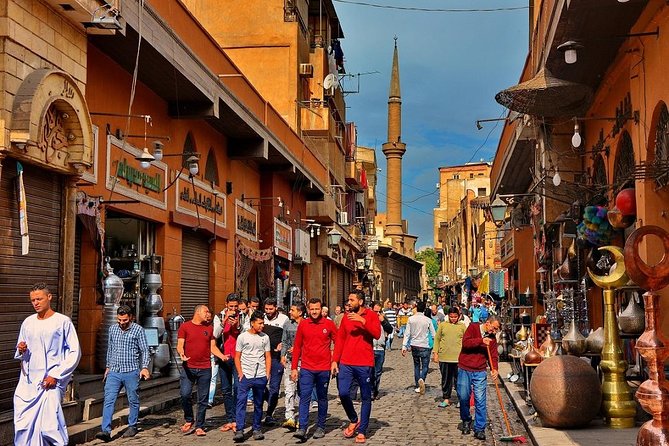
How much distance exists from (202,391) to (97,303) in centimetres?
292

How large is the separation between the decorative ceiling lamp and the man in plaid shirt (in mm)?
6328

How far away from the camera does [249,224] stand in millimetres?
22312

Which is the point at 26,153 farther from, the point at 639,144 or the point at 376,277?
the point at 376,277

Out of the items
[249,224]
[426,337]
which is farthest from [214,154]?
[426,337]

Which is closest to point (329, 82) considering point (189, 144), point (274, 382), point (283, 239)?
point (283, 239)

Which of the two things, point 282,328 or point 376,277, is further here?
point 376,277


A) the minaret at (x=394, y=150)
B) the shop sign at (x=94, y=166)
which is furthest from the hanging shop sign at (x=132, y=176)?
the minaret at (x=394, y=150)

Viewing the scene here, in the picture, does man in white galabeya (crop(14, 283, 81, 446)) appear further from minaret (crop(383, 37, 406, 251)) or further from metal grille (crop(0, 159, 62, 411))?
minaret (crop(383, 37, 406, 251))

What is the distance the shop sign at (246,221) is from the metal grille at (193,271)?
2.39 meters

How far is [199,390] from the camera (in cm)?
1008

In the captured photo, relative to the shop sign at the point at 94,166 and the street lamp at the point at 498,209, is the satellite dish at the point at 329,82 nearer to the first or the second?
the street lamp at the point at 498,209

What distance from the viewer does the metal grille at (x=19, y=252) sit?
28.6 feet

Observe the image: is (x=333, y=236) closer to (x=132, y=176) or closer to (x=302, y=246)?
(x=302, y=246)

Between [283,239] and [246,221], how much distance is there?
3981mm
